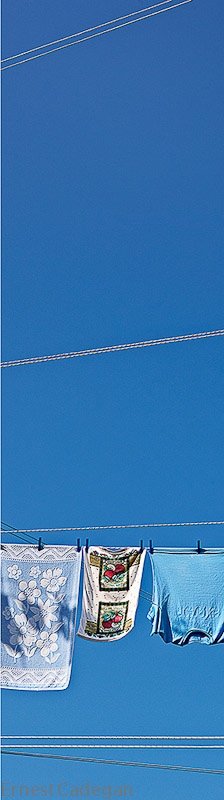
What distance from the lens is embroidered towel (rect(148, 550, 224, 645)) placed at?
3092 millimetres

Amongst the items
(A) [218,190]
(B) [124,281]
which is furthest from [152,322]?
(A) [218,190]

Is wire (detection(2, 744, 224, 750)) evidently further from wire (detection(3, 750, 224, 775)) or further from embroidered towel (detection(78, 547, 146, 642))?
embroidered towel (detection(78, 547, 146, 642))

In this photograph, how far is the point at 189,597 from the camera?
311 centimetres

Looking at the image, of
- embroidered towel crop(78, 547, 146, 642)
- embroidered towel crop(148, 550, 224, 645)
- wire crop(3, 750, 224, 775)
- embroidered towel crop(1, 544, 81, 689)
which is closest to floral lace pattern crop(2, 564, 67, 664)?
embroidered towel crop(1, 544, 81, 689)

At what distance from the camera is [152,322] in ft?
12.9

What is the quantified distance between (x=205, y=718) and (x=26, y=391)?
1683mm

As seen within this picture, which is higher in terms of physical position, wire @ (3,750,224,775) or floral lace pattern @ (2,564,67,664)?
floral lace pattern @ (2,564,67,664)

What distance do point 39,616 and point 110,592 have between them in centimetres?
30

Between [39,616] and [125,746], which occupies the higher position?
[39,616]

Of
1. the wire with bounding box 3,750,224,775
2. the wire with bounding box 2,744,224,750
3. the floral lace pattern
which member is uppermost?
the floral lace pattern

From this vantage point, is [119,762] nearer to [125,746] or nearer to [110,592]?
[125,746]

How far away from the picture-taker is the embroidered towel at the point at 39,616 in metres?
3.27

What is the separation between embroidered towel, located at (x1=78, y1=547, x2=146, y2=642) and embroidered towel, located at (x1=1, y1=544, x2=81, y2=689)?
6 centimetres

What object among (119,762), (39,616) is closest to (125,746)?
(119,762)
